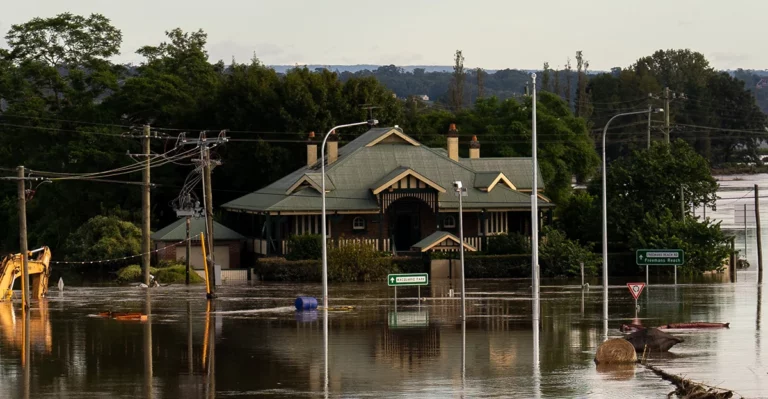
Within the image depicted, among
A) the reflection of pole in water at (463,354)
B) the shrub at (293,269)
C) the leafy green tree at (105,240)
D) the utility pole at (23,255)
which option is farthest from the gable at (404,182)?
the reflection of pole in water at (463,354)

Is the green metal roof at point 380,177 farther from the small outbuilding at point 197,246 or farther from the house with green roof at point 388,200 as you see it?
the small outbuilding at point 197,246

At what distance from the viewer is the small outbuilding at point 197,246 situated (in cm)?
7950

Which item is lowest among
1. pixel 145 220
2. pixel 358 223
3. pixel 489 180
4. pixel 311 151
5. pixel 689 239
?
pixel 689 239

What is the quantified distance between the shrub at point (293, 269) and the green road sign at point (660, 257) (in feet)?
69.5

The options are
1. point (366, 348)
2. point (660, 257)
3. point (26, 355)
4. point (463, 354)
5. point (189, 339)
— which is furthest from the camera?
point (660, 257)

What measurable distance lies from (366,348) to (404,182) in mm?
38356

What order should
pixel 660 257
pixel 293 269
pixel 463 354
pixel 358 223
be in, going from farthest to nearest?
pixel 358 223 → pixel 293 269 → pixel 660 257 → pixel 463 354

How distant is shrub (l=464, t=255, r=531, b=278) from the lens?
7512cm

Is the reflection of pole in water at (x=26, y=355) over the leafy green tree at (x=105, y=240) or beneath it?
beneath

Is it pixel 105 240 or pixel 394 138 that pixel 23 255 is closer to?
pixel 105 240

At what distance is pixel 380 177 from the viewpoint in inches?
3127

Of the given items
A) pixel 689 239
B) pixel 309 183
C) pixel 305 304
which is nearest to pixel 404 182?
pixel 309 183

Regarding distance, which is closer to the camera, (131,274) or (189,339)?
(189,339)

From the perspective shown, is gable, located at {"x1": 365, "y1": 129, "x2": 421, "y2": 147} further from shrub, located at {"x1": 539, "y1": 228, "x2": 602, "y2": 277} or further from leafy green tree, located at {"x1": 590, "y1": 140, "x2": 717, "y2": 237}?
leafy green tree, located at {"x1": 590, "y1": 140, "x2": 717, "y2": 237}
